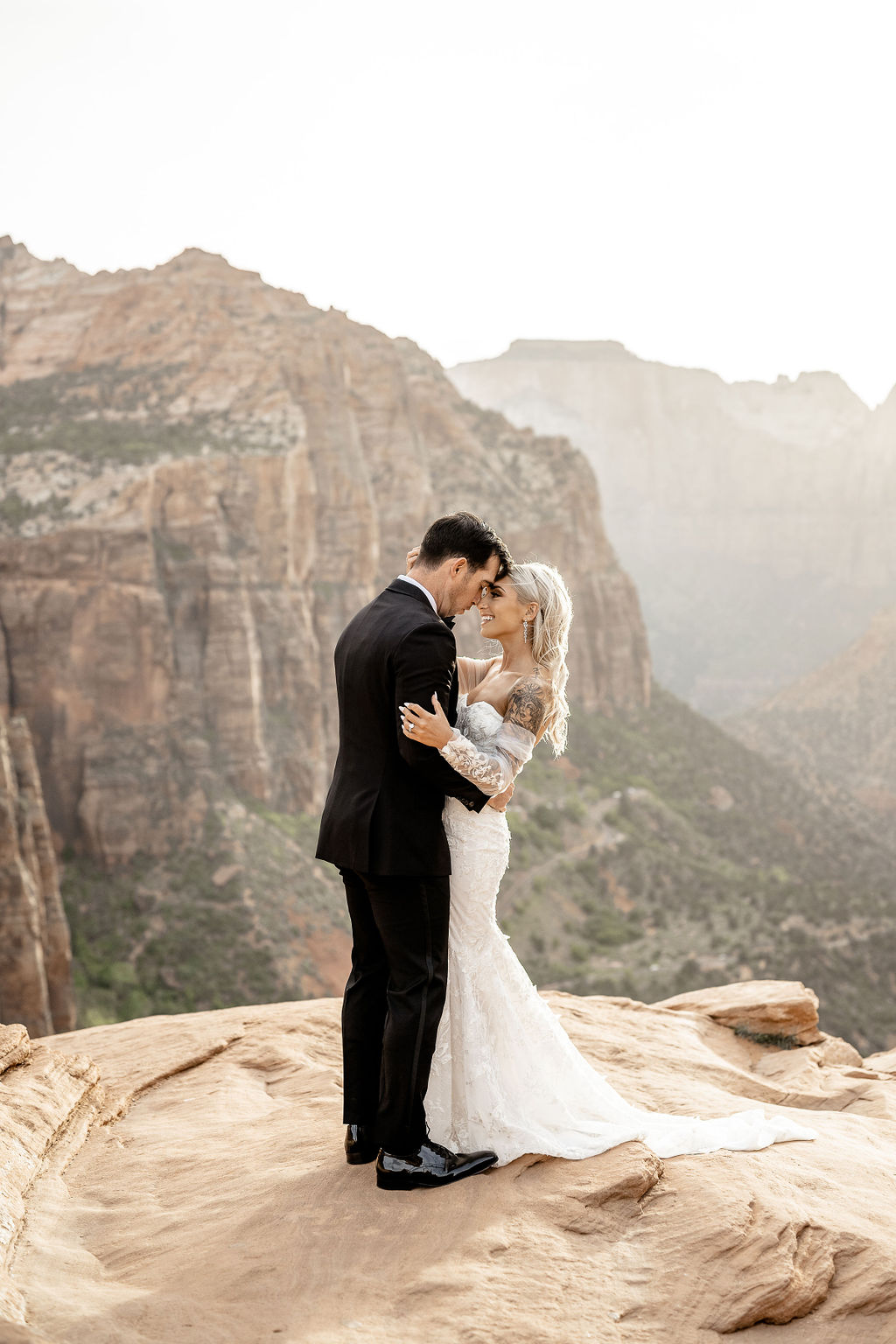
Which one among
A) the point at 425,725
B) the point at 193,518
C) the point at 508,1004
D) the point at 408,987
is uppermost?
the point at 193,518

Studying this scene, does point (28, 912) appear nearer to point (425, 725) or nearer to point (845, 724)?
point (425, 725)

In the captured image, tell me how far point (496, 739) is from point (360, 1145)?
194 centimetres

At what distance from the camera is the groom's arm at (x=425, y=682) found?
424 centimetres

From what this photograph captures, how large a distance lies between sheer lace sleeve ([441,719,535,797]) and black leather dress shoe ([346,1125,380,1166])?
168 centimetres

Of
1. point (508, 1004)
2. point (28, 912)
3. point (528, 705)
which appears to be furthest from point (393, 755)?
point (28, 912)

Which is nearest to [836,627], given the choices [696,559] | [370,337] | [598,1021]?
[696,559]

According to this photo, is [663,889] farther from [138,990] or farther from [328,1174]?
[328,1174]

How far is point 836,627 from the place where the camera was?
127 meters

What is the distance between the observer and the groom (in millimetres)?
4316

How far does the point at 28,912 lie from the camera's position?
18375 mm

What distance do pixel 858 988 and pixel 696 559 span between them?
127 metres

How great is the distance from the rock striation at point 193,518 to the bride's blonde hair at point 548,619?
26498mm

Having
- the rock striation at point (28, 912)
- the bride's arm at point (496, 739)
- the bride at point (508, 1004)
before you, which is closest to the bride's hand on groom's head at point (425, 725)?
the bride's arm at point (496, 739)

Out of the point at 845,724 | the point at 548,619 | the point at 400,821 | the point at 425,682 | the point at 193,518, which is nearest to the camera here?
the point at 425,682
